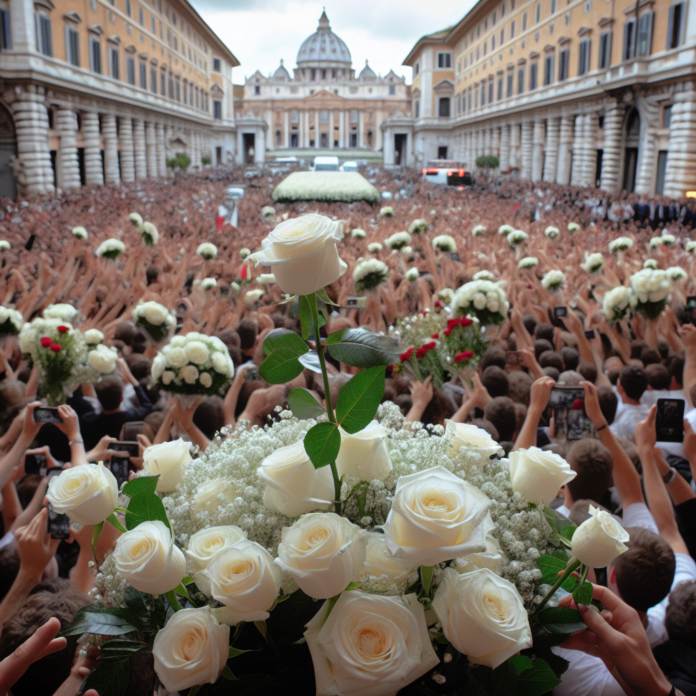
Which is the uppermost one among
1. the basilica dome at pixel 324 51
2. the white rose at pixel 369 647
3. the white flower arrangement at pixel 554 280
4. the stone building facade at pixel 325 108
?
the basilica dome at pixel 324 51

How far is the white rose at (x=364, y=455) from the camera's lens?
4.81ft

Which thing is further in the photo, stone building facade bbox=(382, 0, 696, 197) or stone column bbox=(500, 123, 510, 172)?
stone column bbox=(500, 123, 510, 172)

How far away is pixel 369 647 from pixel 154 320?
4486 mm

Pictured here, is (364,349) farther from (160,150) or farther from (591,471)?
(160,150)

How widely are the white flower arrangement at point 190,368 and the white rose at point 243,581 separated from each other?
2759mm

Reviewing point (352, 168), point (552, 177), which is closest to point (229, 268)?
point (552, 177)

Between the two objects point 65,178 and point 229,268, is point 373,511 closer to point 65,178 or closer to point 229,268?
point 229,268

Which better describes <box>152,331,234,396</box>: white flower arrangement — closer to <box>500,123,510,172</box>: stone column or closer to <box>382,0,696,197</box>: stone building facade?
<box>382,0,696,197</box>: stone building facade

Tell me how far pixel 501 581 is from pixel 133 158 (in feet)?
144

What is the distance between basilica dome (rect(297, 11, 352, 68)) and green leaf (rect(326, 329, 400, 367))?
5404 inches

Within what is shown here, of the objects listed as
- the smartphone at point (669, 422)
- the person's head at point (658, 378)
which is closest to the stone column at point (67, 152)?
the person's head at point (658, 378)

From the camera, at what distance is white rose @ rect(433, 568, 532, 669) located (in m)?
1.19

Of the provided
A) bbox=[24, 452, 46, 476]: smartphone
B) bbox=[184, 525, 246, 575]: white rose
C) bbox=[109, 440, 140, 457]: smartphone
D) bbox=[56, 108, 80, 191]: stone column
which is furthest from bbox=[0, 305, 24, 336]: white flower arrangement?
bbox=[56, 108, 80, 191]: stone column

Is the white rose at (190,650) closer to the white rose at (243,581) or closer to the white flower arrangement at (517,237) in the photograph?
the white rose at (243,581)
